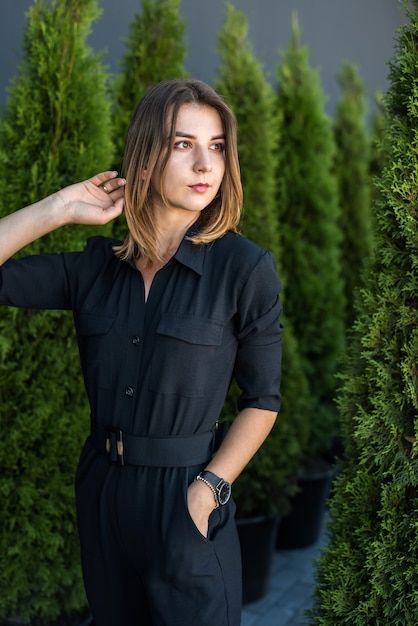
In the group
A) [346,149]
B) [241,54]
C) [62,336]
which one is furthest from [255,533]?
[346,149]

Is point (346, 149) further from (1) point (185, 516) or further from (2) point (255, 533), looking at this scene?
(1) point (185, 516)

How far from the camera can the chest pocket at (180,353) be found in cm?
196

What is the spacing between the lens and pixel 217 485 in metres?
1.94

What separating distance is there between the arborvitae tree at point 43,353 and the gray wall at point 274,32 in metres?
0.28

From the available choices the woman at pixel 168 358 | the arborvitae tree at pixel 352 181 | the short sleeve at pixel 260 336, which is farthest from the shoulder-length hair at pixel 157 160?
the arborvitae tree at pixel 352 181

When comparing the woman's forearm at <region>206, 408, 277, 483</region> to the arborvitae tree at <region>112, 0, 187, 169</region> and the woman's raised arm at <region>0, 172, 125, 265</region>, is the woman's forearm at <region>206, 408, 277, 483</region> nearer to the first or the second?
the woman's raised arm at <region>0, 172, 125, 265</region>

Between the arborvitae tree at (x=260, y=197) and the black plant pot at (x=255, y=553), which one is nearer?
the black plant pot at (x=255, y=553)

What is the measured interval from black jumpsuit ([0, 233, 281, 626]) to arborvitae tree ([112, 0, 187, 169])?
1.83 m

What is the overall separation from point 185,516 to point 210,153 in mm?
981

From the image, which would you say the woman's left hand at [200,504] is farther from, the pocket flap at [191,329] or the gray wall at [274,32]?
the gray wall at [274,32]

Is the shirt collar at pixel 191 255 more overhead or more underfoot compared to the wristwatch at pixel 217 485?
more overhead

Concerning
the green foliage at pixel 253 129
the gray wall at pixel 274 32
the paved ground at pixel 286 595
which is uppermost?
the gray wall at pixel 274 32

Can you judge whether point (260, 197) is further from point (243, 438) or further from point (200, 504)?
point (200, 504)

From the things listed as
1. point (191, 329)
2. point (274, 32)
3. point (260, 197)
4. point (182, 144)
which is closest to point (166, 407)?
point (191, 329)
